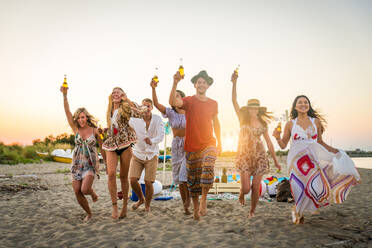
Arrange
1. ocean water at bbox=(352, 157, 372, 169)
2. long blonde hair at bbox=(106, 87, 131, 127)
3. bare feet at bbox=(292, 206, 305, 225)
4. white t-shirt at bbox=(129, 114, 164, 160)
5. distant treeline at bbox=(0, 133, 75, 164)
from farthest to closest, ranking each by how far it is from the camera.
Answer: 1. ocean water at bbox=(352, 157, 372, 169)
2. distant treeline at bbox=(0, 133, 75, 164)
3. white t-shirt at bbox=(129, 114, 164, 160)
4. long blonde hair at bbox=(106, 87, 131, 127)
5. bare feet at bbox=(292, 206, 305, 225)

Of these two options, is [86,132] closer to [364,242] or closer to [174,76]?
[174,76]

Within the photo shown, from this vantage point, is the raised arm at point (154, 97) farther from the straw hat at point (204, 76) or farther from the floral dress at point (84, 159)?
the floral dress at point (84, 159)

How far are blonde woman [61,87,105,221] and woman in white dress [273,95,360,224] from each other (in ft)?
10.6

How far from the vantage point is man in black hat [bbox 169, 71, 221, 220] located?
484 centimetres

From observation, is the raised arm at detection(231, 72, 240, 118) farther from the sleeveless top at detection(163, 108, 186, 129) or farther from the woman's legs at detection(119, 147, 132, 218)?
the woman's legs at detection(119, 147, 132, 218)

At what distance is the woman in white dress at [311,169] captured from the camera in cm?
442

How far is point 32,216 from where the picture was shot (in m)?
5.48

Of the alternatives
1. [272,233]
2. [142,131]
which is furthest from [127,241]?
[142,131]

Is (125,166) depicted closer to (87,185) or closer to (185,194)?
(87,185)

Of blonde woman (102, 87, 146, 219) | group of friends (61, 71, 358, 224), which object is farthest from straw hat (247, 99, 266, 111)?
blonde woman (102, 87, 146, 219)

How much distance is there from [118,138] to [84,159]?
72 centimetres

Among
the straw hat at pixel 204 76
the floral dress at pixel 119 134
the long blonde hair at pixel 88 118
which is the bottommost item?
the floral dress at pixel 119 134

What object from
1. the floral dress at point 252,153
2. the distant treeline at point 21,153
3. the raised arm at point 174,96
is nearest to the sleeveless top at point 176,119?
the raised arm at point 174,96

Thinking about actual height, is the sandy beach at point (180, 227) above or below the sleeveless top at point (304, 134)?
below
